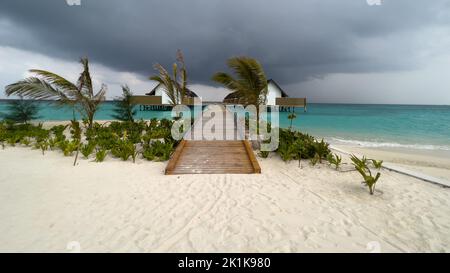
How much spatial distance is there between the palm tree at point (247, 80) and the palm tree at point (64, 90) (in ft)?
18.7

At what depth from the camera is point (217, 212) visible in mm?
3502

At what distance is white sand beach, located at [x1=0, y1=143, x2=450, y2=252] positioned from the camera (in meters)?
2.70

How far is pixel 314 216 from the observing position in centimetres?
336

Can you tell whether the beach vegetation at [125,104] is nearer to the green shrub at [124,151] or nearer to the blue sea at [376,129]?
the blue sea at [376,129]

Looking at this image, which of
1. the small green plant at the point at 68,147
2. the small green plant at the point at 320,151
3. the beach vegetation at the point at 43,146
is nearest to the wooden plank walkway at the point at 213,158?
the small green plant at the point at 320,151

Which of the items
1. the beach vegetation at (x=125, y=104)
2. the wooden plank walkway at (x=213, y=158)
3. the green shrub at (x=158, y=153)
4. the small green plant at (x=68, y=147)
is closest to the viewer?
the wooden plank walkway at (x=213, y=158)

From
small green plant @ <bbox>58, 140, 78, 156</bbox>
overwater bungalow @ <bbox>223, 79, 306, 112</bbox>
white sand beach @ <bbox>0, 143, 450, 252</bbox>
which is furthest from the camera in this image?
overwater bungalow @ <bbox>223, 79, 306, 112</bbox>

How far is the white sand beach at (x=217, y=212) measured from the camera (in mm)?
2695

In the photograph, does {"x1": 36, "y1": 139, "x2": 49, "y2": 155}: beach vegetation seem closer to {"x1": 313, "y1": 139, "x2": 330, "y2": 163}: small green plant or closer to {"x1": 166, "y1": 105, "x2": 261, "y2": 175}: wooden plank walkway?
{"x1": 166, "y1": 105, "x2": 261, "y2": 175}: wooden plank walkway

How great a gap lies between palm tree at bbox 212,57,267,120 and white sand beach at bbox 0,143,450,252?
170 inches

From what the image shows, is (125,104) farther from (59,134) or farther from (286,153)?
(286,153)

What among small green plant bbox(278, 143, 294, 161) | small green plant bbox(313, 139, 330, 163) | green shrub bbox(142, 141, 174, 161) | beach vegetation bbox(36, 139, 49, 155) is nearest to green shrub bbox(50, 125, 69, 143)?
beach vegetation bbox(36, 139, 49, 155)
